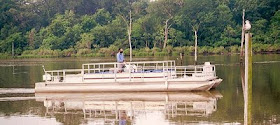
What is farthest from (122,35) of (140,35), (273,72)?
(273,72)

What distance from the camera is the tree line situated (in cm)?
8012

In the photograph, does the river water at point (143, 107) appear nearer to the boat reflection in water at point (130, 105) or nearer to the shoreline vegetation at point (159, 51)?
the boat reflection in water at point (130, 105)

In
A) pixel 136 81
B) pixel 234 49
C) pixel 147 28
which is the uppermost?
pixel 147 28

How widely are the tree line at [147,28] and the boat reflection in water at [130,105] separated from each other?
49.4m

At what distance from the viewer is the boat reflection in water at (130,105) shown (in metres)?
19.7

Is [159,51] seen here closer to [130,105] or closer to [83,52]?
[83,52]

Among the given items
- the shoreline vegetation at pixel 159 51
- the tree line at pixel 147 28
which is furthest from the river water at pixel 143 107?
the tree line at pixel 147 28

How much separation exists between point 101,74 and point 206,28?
5708 centimetres

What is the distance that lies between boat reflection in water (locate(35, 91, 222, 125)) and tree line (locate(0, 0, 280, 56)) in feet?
162

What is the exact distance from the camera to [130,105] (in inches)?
883

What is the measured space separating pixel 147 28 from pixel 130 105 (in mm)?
65043

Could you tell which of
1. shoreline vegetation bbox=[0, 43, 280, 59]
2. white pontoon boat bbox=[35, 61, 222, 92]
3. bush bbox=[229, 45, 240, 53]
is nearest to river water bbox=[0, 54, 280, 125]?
white pontoon boat bbox=[35, 61, 222, 92]

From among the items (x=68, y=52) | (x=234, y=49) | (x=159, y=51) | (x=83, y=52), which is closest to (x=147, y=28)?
(x=159, y=51)

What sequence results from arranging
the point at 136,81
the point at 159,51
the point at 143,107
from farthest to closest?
the point at 159,51
the point at 136,81
the point at 143,107
